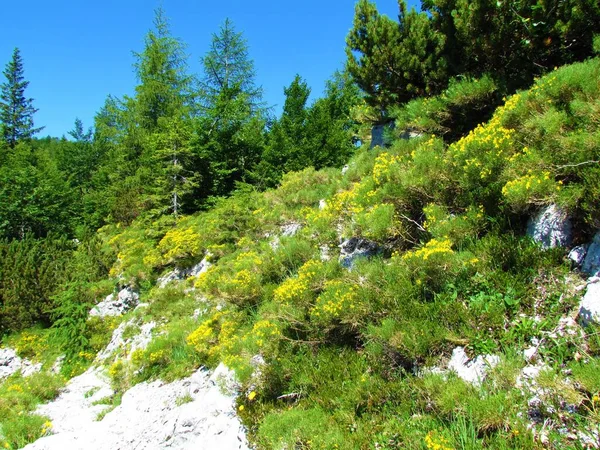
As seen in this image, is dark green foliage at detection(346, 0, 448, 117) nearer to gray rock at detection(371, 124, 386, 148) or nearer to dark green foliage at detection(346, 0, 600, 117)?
dark green foliage at detection(346, 0, 600, 117)

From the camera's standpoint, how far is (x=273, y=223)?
10297 millimetres

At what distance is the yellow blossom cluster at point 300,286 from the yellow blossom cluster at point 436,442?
268cm

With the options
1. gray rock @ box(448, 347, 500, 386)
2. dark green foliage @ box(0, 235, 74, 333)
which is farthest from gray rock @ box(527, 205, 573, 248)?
dark green foliage @ box(0, 235, 74, 333)

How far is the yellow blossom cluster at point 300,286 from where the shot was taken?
5.27 meters

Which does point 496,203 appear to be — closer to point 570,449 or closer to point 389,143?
point 570,449

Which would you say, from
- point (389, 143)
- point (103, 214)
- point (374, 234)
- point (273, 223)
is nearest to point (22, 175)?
point (103, 214)

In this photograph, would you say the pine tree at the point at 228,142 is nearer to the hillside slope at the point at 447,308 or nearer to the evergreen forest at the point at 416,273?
the evergreen forest at the point at 416,273

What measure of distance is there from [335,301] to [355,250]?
5.58ft

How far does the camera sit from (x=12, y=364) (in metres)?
13.8

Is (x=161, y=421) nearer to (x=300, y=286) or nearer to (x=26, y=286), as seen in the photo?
(x=300, y=286)

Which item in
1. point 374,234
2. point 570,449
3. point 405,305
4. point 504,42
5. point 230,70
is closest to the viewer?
point 570,449

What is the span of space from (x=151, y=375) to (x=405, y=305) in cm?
621

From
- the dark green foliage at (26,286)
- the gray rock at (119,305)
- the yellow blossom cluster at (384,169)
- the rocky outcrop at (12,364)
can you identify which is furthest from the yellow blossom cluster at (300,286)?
the dark green foliage at (26,286)

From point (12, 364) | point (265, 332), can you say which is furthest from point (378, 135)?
point (12, 364)
